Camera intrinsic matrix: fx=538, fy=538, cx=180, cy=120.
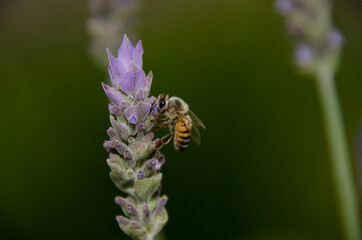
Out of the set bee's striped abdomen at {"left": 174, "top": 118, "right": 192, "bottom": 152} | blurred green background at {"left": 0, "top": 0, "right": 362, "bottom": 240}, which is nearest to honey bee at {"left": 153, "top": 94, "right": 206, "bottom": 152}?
bee's striped abdomen at {"left": 174, "top": 118, "right": 192, "bottom": 152}

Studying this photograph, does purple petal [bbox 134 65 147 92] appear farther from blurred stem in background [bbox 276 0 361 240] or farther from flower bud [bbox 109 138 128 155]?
blurred stem in background [bbox 276 0 361 240]

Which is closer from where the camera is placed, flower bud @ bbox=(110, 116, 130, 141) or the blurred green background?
flower bud @ bbox=(110, 116, 130, 141)

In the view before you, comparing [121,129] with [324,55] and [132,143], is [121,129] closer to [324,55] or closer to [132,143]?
[132,143]

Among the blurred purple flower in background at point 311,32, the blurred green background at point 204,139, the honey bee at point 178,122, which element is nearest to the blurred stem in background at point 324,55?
the blurred purple flower in background at point 311,32

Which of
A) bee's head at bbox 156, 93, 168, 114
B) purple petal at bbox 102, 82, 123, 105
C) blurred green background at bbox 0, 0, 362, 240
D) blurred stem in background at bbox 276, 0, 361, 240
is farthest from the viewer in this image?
blurred green background at bbox 0, 0, 362, 240

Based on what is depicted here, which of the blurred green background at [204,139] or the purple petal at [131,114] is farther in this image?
the blurred green background at [204,139]

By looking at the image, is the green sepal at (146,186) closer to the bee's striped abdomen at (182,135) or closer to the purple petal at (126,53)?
the purple petal at (126,53)
